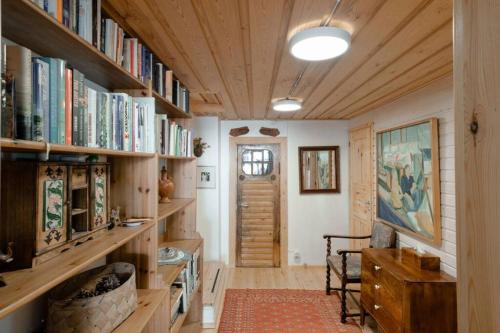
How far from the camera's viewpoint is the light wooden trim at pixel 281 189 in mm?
4219

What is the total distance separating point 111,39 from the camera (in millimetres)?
1210

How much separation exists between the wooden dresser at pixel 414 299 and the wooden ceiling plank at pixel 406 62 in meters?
1.50

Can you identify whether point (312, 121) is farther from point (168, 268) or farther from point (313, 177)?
point (168, 268)

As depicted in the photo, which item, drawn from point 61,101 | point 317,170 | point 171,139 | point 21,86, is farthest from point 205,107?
point 21,86

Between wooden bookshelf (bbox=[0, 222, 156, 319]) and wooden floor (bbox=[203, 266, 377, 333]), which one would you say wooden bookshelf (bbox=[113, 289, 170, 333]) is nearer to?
wooden bookshelf (bbox=[0, 222, 156, 319])

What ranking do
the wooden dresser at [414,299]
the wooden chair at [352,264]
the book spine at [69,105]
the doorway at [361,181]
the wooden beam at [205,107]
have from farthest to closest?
1. the doorway at [361,181]
2. the wooden beam at [205,107]
3. the wooden chair at [352,264]
4. the wooden dresser at [414,299]
5. the book spine at [69,105]

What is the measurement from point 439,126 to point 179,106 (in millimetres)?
2133

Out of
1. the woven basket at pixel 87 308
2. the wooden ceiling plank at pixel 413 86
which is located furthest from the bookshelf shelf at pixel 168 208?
the wooden ceiling plank at pixel 413 86

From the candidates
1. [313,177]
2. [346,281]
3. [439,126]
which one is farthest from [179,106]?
[313,177]

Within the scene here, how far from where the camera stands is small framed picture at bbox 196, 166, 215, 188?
409 cm

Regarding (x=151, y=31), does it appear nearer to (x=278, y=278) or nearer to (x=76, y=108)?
(x=76, y=108)

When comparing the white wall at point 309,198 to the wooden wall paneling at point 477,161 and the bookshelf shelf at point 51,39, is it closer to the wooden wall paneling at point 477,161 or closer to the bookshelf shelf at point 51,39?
the bookshelf shelf at point 51,39

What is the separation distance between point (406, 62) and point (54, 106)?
201 cm

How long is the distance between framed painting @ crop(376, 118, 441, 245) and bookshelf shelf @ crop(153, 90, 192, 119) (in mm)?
2066
